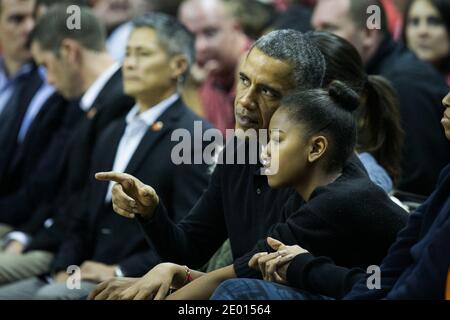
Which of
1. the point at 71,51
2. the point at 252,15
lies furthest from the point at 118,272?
the point at 252,15

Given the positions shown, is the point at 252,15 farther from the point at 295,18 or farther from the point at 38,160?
the point at 38,160

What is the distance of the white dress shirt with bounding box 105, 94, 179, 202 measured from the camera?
415cm

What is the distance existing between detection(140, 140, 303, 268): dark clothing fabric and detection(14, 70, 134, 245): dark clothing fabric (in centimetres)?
132

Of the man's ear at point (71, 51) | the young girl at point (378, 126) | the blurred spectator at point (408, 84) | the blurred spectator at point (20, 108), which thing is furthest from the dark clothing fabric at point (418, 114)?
the blurred spectator at point (20, 108)

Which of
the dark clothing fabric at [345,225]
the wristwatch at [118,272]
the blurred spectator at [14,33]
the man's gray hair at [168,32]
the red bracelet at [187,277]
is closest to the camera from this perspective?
the dark clothing fabric at [345,225]

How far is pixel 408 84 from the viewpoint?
4430 millimetres

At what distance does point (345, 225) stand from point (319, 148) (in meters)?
0.24

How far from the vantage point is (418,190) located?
425 centimetres

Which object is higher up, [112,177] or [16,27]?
[16,27]

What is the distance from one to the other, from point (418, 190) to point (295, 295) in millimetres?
1822

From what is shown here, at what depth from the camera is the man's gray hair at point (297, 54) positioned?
299 centimetres

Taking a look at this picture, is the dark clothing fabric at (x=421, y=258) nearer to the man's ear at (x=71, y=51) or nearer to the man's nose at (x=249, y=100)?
the man's nose at (x=249, y=100)

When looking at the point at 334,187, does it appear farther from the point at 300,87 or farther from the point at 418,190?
the point at 418,190

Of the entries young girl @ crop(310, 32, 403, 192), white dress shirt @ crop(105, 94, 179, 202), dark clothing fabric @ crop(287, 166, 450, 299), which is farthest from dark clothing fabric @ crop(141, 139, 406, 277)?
white dress shirt @ crop(105, 94, 179, 202)
